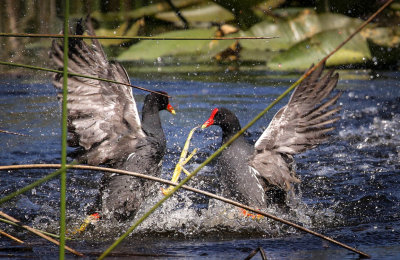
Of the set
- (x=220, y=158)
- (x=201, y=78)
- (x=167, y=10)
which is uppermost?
(x=167, y=10)

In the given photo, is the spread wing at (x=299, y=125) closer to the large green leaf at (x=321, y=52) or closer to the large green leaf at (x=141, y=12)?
the large green leaf at (x=321, y=52)

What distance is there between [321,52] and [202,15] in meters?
2.10

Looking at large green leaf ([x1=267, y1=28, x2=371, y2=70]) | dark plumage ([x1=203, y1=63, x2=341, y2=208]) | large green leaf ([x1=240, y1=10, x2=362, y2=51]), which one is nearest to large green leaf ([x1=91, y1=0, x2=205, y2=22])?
large green leaf ([x1=240, y1=10, x2=362, y2=51])

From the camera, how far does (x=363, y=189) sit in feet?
12.4

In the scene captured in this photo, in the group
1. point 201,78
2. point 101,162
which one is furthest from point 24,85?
point 101,162

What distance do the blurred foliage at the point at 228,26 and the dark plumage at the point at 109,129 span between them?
12.2ft

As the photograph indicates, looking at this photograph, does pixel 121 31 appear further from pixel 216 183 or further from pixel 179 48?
pixel 216 183

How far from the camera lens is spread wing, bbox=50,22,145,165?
11.4 ft

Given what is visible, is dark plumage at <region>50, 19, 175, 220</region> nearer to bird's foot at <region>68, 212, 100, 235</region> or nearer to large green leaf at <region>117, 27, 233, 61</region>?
bird's foot at <region>68, 212, 100, 235</region>

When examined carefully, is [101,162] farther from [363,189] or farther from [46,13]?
[46,13]

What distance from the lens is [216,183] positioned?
402 cm

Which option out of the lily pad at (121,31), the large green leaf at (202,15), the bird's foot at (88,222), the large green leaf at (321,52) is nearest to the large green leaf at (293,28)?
the large green leaf at (321,52)

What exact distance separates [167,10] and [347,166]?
516cm

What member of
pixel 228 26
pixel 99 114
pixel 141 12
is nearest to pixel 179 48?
pixel 228 26
